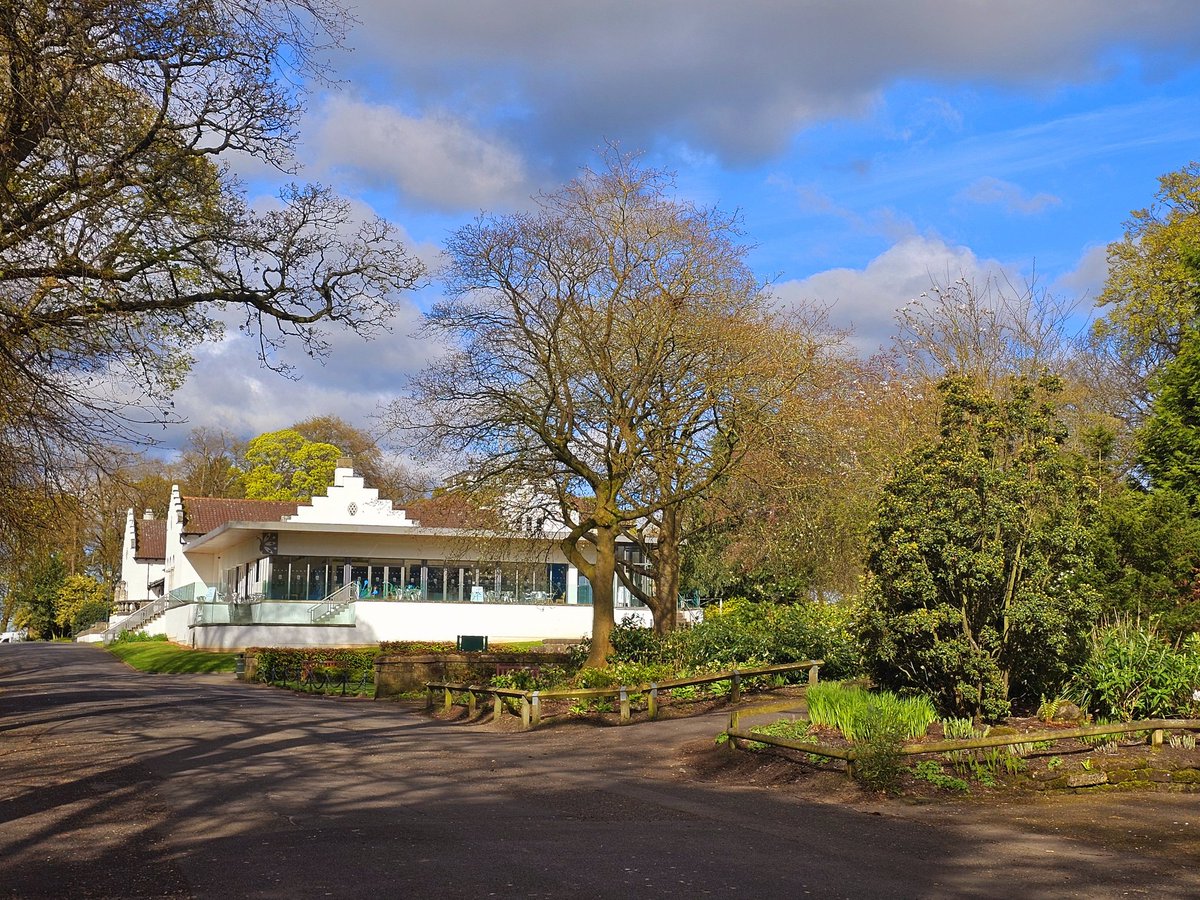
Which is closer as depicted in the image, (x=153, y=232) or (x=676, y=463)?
(x=153, y=232)

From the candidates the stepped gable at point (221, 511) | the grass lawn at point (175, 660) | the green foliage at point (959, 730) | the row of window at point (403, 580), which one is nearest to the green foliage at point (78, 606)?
the stepped gable at point (221, 511)

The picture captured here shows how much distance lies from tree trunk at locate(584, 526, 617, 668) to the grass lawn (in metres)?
17.0

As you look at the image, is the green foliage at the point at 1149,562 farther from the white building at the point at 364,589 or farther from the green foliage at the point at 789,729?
the white building at the point at 364,589

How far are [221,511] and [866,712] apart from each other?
54.9 m

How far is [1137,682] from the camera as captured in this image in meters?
14.2

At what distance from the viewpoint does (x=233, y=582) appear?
55.1 meters

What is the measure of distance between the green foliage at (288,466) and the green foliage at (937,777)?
226 ft

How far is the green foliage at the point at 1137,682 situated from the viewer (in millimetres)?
14039

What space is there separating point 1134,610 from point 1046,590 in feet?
18.5

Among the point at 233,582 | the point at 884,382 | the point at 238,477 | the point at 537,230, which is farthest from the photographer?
the point at 238,477

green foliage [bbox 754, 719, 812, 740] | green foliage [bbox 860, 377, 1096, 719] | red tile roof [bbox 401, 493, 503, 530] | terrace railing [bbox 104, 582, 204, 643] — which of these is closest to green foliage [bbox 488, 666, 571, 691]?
red tile roof [bbox 401, 493, 503, 530]

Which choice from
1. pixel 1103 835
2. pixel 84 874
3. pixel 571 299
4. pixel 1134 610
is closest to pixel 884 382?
pixel 571 299

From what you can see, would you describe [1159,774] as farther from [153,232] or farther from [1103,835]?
[153,232]

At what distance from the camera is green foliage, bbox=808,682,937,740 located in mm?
13477
